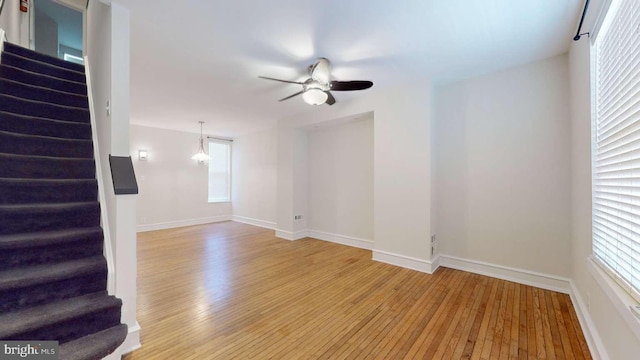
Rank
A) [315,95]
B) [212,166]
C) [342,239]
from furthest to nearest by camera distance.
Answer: [212,166]
[342,239]
[315,95]

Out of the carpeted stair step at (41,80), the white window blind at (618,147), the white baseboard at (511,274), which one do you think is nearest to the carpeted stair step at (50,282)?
the carpeted stair step at (41,80)

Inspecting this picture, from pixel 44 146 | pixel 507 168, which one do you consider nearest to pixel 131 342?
pixel 44 146

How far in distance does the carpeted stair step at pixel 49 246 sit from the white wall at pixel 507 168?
4.05m

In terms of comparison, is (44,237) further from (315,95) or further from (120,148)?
(315,95)

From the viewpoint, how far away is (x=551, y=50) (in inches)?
106

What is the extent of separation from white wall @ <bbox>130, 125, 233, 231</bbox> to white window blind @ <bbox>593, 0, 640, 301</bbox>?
7.71 meters

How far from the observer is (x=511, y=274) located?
3.12 metres

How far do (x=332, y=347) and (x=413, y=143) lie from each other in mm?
2834

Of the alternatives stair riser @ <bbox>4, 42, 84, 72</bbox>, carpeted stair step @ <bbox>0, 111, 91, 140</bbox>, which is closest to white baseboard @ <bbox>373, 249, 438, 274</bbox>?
carpeted stair step @ <bbox>0, 111, 91, 140</bbox>

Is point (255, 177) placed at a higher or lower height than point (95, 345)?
higher

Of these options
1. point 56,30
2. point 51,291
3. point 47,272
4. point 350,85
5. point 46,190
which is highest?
point 56,30

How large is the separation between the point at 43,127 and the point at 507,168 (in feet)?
17.9

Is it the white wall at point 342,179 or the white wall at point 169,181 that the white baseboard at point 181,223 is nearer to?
the white wall at point 169,181

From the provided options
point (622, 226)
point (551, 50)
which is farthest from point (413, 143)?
point (622, 226)
